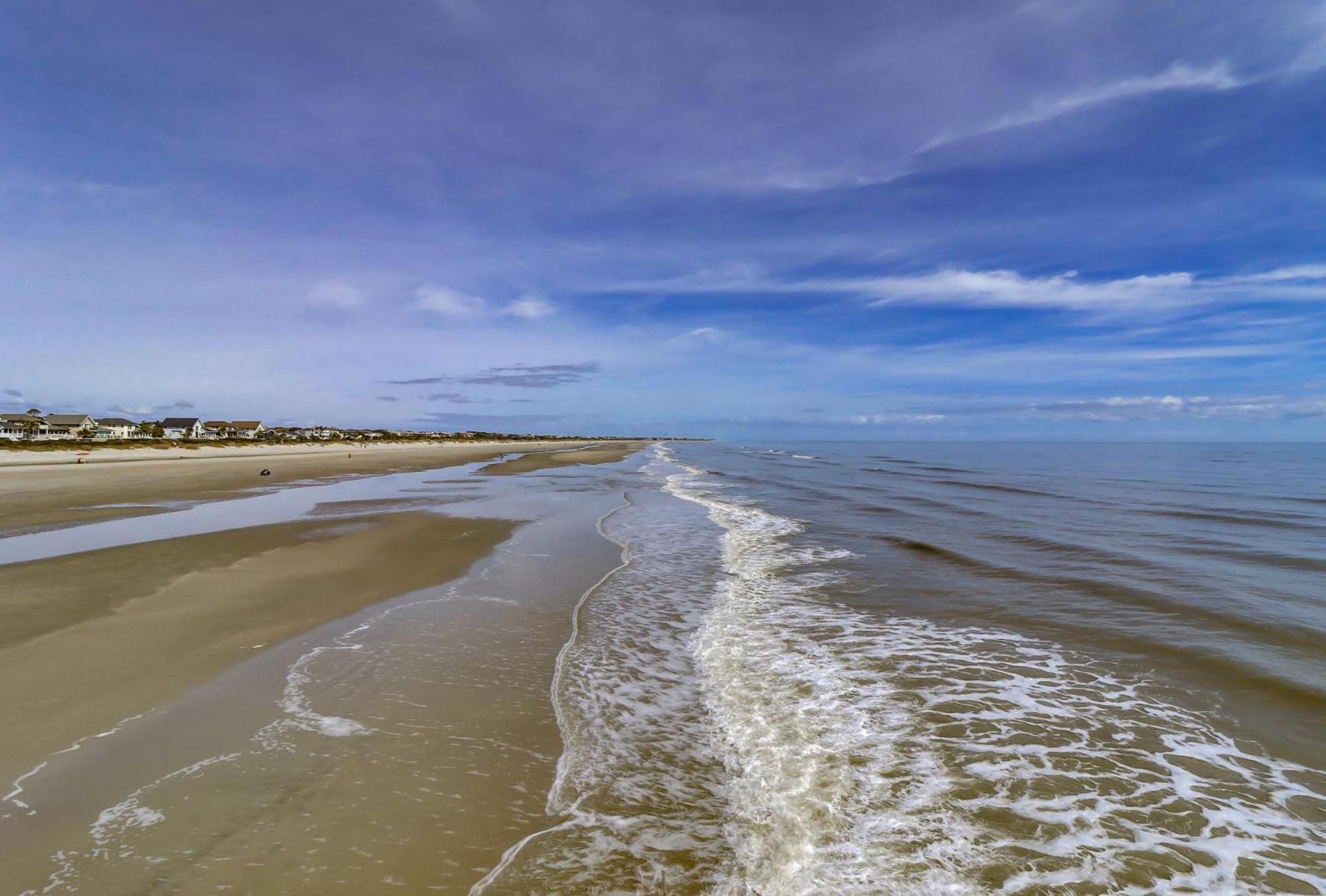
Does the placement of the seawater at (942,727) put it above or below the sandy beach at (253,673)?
below

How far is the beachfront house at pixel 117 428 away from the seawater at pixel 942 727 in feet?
366

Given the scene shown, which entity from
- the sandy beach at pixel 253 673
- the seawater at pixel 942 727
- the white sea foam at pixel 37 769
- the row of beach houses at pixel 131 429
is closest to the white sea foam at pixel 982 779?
the seawater at pixel 942 727

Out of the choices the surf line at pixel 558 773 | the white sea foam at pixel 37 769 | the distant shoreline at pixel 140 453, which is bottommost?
the surf line at pixel 558 773

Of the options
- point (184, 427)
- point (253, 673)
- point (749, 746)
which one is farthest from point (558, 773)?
point (184, 427)

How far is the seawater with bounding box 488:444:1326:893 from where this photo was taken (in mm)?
3605

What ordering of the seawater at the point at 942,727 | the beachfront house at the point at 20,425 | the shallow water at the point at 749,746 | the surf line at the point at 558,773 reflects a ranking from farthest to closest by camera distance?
the beachfront house at the point at 20,425 → the seawater at the point at 942,727 → the shallow water at the point at 749,746 → the surf line at the point at 558,773

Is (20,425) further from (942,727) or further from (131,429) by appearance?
(942,727)

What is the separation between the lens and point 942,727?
540 cm

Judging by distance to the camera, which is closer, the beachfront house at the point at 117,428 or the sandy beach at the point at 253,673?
the sandy beach at the point at 253,673

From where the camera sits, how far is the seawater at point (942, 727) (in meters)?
3.61

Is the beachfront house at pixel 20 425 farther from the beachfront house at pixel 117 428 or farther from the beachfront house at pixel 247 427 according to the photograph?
the beachfront house at pixel 247 427

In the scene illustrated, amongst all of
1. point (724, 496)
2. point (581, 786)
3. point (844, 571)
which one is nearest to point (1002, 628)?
point (844, 571)

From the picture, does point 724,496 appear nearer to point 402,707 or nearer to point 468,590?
point 468,590

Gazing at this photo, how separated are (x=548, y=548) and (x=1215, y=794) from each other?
10992 millimetres
